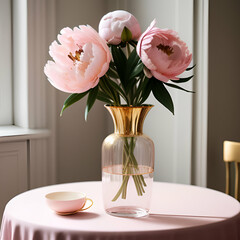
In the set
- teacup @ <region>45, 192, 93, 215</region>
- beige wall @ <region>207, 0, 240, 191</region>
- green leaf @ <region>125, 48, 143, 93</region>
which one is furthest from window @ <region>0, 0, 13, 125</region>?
green leaf @ <region>125, 48, 143, 93</region>

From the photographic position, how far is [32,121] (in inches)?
102

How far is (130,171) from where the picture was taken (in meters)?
1.34

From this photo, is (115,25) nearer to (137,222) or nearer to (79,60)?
(79,60)

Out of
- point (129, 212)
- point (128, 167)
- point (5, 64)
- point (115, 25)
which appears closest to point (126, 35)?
point (115, 25)

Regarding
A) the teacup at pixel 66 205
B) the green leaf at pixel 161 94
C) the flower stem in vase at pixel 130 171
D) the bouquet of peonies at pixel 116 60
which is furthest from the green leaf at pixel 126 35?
the teacup at pixel 66 205

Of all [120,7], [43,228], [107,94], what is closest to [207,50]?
[120,7]

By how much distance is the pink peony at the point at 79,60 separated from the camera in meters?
1.25

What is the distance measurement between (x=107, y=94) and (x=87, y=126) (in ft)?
4.95

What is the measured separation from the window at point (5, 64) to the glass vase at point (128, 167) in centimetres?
154

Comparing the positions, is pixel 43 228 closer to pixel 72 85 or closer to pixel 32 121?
pixel 72 85

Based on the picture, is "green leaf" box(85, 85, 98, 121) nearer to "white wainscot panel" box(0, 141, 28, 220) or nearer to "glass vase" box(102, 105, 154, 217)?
"glass vase" box(102, 105, 154, 217)

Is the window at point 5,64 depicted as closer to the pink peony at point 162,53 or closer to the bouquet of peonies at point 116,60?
the bouquet of peonies at point 116,60

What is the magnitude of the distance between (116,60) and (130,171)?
1.14 feet

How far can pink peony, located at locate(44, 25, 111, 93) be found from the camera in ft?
4.09
